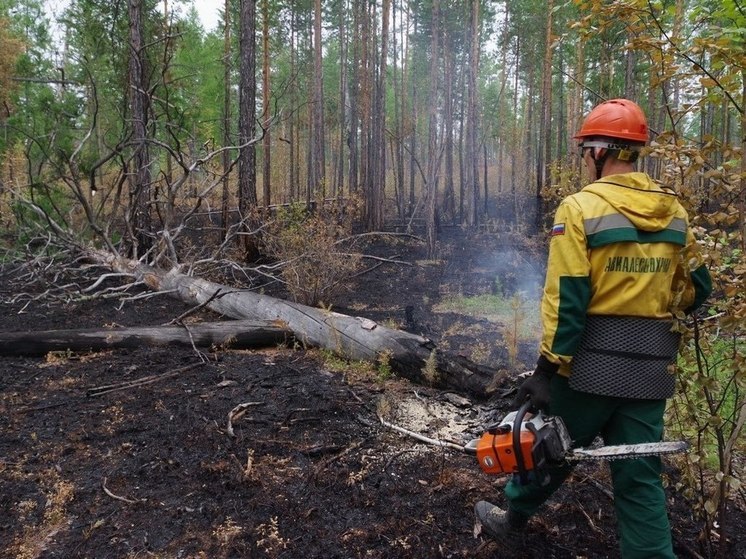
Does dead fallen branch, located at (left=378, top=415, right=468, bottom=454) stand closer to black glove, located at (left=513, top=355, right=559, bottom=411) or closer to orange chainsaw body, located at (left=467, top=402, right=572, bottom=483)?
orange chainsaw body, located at (left=467, top=402, right=572, bottom=483)

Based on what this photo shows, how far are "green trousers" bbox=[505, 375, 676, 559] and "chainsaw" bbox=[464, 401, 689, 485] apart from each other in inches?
3.6

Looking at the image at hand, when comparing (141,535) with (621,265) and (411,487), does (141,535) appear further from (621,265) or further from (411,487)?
(621,265)

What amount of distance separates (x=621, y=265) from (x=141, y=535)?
99.8 inches

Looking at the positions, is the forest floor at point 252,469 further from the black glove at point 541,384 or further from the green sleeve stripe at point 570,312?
the green sleeve stripe at point 570,312

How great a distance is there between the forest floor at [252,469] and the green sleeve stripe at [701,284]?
121 centimetres

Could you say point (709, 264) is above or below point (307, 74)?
below

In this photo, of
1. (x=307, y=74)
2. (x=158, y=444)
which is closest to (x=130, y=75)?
(x=158, y=444)

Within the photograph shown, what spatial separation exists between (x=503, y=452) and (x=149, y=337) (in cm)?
457

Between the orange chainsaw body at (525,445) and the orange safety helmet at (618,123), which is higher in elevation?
the orange safety helmet at (618,123)

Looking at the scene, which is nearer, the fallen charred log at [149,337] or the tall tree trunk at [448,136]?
the fallen charred log at [149,337]

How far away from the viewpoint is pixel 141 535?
253 cm

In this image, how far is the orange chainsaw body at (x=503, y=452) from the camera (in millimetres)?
2074

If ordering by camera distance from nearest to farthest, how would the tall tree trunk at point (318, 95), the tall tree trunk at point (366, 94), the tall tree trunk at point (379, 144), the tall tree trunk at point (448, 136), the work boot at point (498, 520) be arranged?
the work boot at point (498, 520) → the tall tree trunk at point (318, 95) → the tall tree trunk at point (379, 144) → the tall tree trunk at point (366, 94) → the tall tree trunk at point (448, 136)

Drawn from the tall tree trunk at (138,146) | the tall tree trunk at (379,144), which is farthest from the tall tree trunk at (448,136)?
the tall tree trunk at (138,146)
